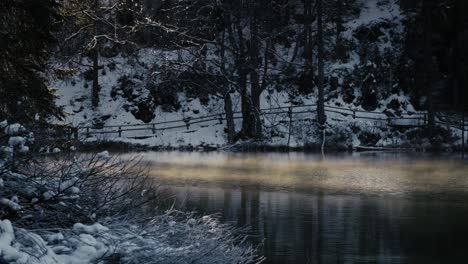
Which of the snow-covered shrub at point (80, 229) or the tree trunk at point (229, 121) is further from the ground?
the tree trunk at point (229, 121)

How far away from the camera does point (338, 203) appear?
18688mm

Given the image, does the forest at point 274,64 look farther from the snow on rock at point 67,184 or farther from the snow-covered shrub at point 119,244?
the snow on rock at point 67,184

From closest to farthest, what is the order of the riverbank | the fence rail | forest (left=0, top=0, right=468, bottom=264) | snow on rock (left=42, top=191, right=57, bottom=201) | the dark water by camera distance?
snow on rock (left=42, top=191, right=57, bottom=201)
the dark water
the riverbank
forest (left=0, top=0, right=468, bottom=264)
the fence rail

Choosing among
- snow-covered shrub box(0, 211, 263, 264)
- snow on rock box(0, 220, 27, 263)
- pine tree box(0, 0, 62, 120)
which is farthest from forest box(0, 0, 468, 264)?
snow on rock box(0, 220, 27, 263)

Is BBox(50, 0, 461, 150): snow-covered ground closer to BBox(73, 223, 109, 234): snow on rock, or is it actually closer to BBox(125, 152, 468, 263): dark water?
BBox(125, 152, 468, 263): dark water

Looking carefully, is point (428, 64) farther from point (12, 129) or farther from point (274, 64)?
point (12, 129)

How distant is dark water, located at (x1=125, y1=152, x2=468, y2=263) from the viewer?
13.2 metres

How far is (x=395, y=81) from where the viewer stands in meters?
47.2

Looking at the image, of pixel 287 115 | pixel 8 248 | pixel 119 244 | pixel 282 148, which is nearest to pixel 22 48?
pixel 119 244

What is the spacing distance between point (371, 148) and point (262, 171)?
46.6 ft

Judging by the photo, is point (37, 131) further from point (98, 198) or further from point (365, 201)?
point (365, 201)

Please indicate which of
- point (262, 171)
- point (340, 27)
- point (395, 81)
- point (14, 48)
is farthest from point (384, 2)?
point (14, 48)

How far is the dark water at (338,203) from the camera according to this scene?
13203mm

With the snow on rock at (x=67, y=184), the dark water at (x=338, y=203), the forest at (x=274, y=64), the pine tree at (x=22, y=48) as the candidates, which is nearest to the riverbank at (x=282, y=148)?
the forest at (x=274, y=64)
